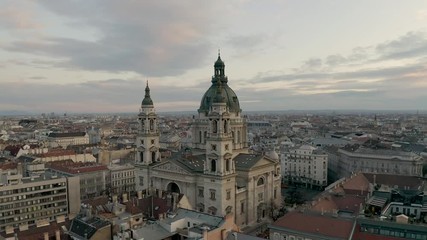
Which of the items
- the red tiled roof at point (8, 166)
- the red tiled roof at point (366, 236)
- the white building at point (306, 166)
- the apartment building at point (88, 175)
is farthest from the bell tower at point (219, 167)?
the red tiled roof at point (8, 166)

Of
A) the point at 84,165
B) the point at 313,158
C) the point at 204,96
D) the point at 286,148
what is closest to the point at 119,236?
the point at 204,96

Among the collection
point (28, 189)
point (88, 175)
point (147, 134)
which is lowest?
point (88, 175)

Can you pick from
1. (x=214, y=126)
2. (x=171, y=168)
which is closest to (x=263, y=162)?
(x=214, y=126)

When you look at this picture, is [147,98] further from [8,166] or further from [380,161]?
[380,161]

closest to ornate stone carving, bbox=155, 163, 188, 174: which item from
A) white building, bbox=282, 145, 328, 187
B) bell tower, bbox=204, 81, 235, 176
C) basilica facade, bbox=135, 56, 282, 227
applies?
basilica facade, bbox=135, 56, 282, 227

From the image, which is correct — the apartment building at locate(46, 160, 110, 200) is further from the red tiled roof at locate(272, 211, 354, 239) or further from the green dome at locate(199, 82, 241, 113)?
the red tiled roof at locate(272, 211, 354, 239)

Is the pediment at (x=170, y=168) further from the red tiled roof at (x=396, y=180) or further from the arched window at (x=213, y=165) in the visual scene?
the red tiled roof at (x=396, y=180)

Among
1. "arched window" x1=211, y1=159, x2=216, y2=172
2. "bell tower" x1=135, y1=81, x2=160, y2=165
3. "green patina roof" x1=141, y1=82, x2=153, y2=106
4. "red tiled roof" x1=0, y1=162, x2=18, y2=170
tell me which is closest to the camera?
"arched window" x1=211, y1=159, x2=216, y2=172
